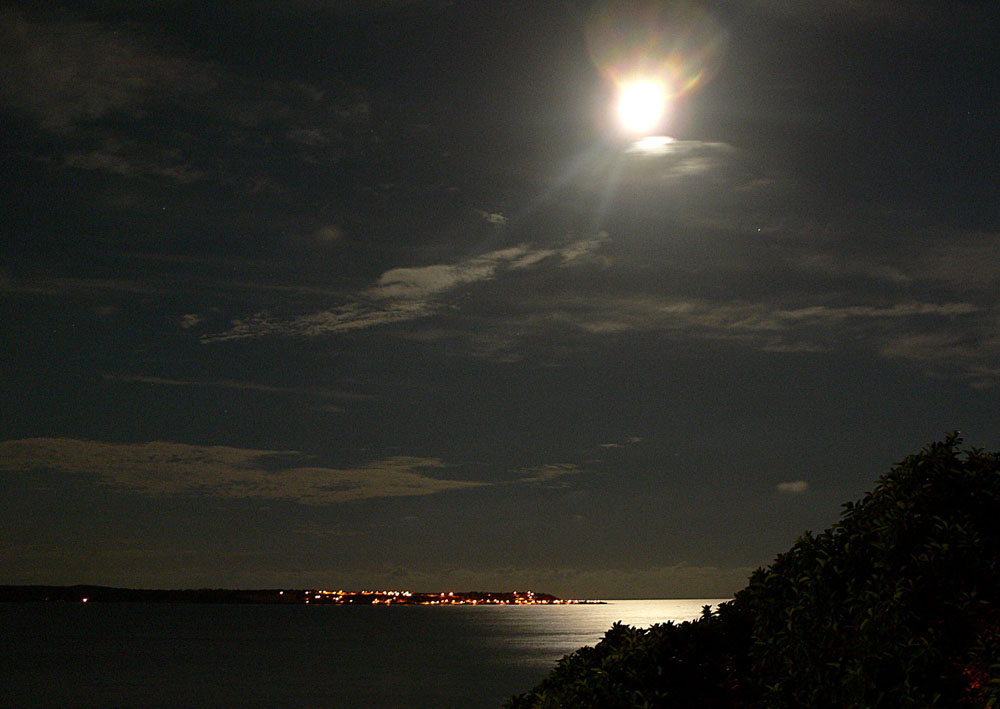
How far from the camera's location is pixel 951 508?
14.0 meters

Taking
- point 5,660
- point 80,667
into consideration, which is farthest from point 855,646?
point 5,660

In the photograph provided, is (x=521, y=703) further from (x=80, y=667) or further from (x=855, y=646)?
(x=80, y=667)

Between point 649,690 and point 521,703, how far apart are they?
3770mm

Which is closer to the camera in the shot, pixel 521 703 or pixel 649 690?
pixel 649 690

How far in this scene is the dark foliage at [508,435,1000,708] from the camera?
12.6 meters

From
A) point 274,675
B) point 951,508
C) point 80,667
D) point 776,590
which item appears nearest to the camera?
point 951,508

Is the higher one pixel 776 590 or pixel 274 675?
pixel 776 590

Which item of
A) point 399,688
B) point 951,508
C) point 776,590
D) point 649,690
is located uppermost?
point 951,508

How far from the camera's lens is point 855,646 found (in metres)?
12.9

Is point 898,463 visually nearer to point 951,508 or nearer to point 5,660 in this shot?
point 951,508

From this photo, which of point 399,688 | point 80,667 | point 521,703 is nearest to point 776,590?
point 521,703

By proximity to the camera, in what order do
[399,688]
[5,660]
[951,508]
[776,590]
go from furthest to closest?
[5,660] < [399,688] < [776,590] < [951,508]

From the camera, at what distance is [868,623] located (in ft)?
42.2

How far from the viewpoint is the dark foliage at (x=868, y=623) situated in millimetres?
12609
